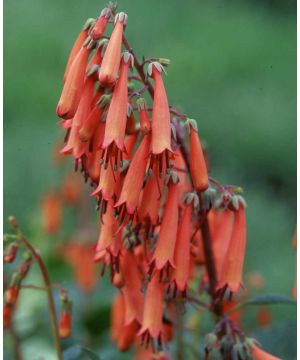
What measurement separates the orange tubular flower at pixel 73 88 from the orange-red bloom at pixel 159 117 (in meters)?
0.23

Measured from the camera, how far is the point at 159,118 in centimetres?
249

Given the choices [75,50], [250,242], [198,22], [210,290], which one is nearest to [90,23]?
[75,50]

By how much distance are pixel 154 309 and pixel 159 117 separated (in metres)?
0.70

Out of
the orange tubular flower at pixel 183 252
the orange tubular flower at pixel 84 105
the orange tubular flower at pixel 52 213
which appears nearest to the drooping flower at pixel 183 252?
the orange tubular flower at pixel 183 252

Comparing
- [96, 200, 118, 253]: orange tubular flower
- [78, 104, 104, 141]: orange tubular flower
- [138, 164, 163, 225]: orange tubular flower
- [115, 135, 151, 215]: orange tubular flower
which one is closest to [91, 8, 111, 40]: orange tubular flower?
[78, 104, 104, 141]: orange tubular flower

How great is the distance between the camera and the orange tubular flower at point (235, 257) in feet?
8.97

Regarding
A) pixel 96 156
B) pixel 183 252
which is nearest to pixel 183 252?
pixel 183 252

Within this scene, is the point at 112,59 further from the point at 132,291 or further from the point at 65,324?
the point at 65,324

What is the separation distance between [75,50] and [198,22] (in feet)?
25.8

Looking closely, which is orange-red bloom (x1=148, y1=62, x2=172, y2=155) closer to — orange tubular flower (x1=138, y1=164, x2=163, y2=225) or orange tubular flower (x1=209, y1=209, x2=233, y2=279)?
orange tubular flower (x1=138, y1=164, x2=163, y2=225)

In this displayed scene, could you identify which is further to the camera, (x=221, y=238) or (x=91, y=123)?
(x=221, y=238)

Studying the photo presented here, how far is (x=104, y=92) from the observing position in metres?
2.58

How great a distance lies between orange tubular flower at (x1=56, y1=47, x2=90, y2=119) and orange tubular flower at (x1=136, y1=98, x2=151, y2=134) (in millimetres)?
204

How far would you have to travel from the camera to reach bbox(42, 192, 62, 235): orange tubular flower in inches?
199
